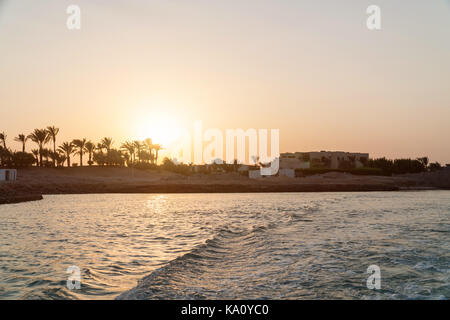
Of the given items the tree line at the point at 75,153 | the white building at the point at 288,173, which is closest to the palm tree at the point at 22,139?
the tree line at the point at 75,153

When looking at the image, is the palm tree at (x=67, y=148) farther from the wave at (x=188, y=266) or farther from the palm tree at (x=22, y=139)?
the wave at (x=188, y=266)

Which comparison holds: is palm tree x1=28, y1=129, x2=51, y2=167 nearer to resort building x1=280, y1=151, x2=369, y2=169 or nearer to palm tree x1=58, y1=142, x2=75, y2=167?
palm tree x1=58, y1=142, x2=75, y2=167

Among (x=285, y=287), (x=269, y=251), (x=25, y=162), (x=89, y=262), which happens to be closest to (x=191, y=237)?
(x=269, y=251)

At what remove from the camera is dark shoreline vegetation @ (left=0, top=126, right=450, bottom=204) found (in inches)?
2350

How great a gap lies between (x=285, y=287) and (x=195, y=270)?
2.57 meters

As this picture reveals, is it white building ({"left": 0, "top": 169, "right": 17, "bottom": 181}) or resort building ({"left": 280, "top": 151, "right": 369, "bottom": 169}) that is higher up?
resort building ({"left": 280, "top": 151, "right": 369, "bottom": 169})

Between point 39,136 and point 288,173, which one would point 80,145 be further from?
point 288,173

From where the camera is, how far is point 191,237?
1439 cm

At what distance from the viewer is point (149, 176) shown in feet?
295

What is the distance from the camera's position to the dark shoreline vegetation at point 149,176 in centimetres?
5969

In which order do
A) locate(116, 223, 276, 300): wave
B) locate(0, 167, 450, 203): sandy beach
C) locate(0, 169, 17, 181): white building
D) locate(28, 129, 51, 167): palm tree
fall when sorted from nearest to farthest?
1. locate(116, 223, 276, 300): wave
2. locate(0, 169, 17, 181): white building
3. locate(0, 167, 450, 203): sandy beach
4. locate(28, 129, 51, 167): palm tree

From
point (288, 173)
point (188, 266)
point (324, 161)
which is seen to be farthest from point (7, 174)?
point (324, 161)

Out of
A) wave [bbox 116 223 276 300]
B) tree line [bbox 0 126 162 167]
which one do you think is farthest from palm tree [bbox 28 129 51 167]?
wave [bbox 116 223 276 300]
